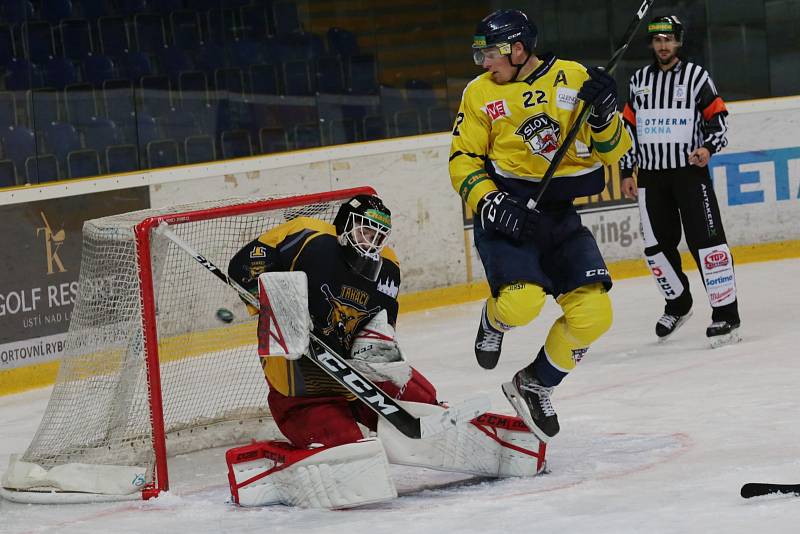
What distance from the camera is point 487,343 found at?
159 inches

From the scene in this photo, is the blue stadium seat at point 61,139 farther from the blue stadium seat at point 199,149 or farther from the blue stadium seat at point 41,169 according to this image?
the blue stadium seat at point 199,149

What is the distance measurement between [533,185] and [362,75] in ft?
11.1

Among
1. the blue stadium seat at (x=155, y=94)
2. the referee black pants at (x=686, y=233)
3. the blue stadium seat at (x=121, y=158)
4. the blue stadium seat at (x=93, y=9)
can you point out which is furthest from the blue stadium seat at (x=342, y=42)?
the referee black pants at (x=686, y=233)

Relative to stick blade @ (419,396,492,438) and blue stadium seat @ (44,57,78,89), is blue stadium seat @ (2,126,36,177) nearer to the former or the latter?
blue stadium seat @ (44,57,78,89)

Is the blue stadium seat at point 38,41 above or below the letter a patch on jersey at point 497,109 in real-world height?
above

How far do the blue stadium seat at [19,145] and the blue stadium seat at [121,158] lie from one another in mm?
371

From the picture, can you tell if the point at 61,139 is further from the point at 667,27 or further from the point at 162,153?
the point at 667,27

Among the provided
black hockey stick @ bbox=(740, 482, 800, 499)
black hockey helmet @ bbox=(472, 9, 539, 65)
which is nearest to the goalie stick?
black hockey stick @ bbox=(740, 482, 800, 499)

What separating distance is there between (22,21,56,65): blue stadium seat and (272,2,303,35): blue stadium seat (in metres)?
1.17

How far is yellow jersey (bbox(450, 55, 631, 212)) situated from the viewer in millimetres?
3891

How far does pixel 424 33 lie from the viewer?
7352mm

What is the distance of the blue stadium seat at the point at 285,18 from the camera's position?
284 inches

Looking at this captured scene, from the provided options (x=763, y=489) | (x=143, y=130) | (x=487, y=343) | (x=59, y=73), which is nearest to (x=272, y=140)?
(x=143, y=130)

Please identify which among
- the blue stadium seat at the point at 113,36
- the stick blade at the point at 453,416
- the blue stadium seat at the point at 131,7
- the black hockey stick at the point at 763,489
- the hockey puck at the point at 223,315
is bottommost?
the black hockey stick at the point at 763,489
